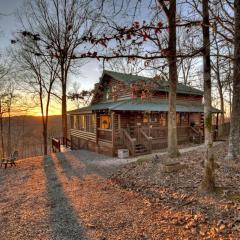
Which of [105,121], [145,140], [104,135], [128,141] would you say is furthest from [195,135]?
[105,121]

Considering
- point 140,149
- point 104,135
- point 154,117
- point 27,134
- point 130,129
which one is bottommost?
point 27,134

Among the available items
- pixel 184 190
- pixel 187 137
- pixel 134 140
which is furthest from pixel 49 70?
pixel 184 190

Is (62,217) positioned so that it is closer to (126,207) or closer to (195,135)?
(126,207)

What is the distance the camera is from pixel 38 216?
5.41m

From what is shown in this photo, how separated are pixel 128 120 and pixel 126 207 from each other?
11330 mm

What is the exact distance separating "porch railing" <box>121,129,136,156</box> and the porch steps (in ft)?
1.36

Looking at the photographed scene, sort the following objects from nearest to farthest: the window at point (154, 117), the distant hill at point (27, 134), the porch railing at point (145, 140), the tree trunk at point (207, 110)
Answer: the tree trunk at point (207, 110) < the porch railing at point (145, 140) < the window at point (154, 117) < the distant hill at point (27, 134)

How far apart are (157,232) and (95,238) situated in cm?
123

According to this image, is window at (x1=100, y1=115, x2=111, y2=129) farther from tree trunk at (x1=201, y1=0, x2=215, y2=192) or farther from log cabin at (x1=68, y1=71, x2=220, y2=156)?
tree trunk at (x1=201, y1=0, x2=215, y2=192)

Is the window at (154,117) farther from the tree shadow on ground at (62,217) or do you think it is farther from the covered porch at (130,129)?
the tree shadow on ground at (62,217)

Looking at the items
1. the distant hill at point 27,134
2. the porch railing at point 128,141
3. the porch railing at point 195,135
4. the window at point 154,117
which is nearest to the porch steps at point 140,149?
the porch railing at point 128,141

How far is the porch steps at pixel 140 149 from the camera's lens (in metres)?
14.2

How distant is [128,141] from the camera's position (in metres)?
14.3

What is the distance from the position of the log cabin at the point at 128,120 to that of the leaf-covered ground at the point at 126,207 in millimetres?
5429
